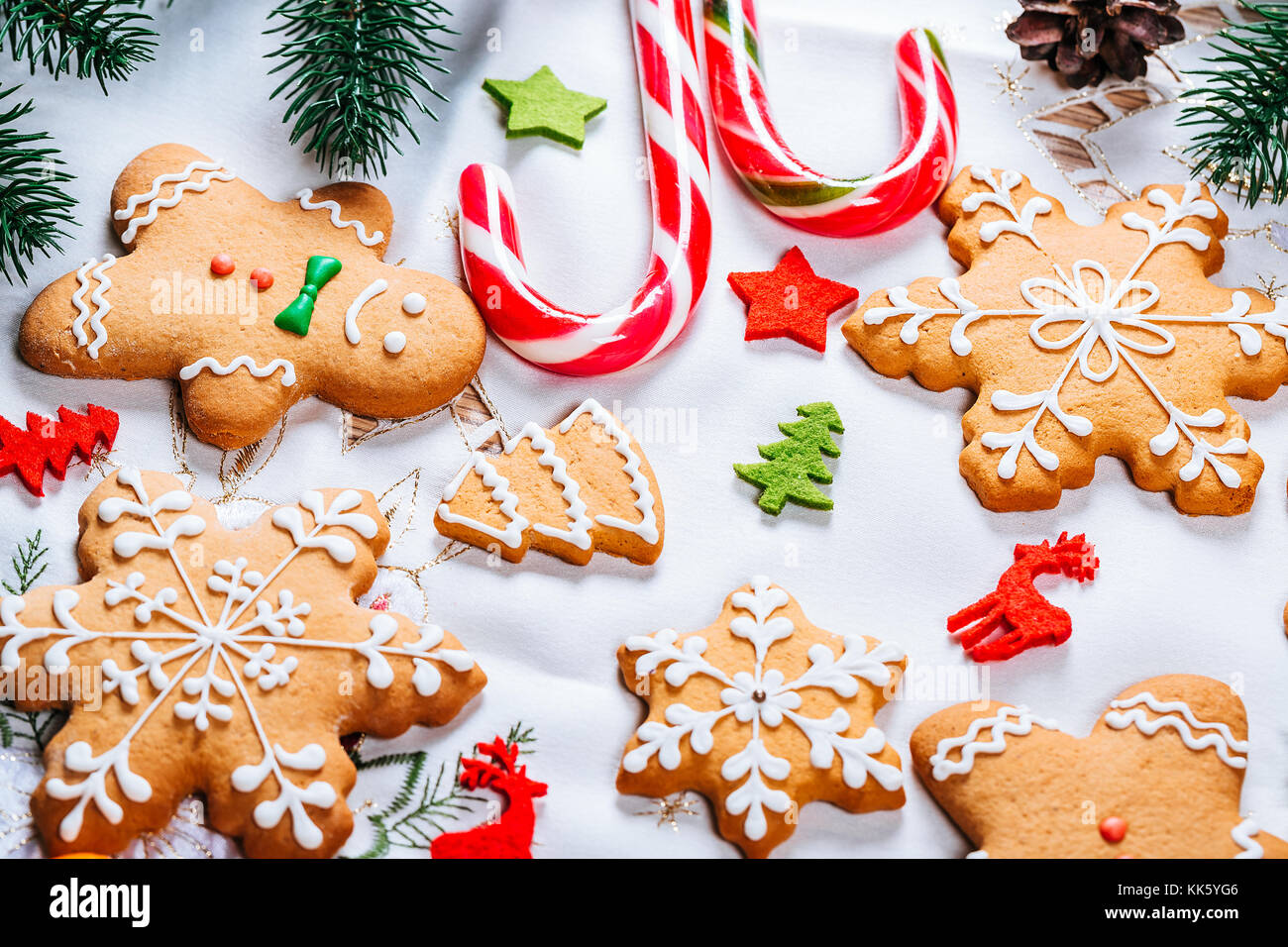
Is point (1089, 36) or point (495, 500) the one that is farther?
point (1089, 36)

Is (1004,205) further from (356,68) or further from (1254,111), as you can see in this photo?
(356,68)

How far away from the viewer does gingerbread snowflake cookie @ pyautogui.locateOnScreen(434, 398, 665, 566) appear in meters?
2.16

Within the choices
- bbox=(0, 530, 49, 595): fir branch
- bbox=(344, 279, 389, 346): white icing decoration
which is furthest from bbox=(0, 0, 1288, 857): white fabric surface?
bbox=(344, 279, 389, 346): white icing decoration

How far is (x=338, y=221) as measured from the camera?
7.90 ft

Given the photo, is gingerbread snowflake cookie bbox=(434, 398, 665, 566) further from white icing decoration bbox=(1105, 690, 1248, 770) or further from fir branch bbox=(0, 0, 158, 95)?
fir branch bbox=(0, 0, 158, 95)

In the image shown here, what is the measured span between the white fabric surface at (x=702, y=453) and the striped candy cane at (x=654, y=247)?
2.9 inches

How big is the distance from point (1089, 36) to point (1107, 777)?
5.34 ft

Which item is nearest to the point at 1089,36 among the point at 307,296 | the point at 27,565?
the point at 307,296

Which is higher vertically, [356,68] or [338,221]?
[356,68]

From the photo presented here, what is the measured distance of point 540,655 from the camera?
6.93 feet

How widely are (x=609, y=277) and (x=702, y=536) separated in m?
0.60

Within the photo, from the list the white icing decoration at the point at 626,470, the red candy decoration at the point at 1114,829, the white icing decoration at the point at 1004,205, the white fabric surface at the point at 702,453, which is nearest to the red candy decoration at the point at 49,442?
the white fabric surface at the point at 702,453

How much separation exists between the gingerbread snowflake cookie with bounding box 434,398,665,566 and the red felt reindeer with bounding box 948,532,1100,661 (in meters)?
0.59
